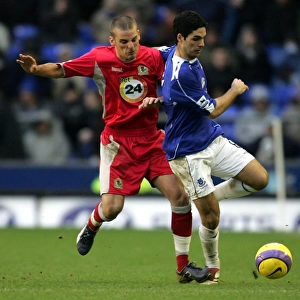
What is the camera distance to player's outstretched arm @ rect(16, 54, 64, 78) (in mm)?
8050

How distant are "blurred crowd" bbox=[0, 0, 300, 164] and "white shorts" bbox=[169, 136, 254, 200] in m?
6.20

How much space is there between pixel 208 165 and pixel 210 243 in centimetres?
70

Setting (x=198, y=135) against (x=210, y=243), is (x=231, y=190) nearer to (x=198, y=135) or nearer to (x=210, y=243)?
(x=210, y=243)

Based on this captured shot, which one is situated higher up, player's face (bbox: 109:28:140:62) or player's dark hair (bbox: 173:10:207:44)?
player's dark hair (bbox: 173:10:207:44)

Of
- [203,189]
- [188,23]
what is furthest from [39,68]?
[203,189]

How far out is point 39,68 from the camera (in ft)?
26.9

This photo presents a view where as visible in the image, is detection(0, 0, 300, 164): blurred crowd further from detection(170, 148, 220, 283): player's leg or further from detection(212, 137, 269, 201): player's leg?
detection(170, 148, 220, 283): player's leg

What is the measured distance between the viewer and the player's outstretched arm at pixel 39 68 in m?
8.05

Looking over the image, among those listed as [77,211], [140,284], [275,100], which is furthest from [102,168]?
[275,100]

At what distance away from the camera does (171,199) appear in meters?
8.30

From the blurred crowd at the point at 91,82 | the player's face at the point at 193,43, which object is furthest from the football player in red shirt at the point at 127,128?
the blurred crowd at the point at 91,82

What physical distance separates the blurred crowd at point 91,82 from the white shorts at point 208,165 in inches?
244

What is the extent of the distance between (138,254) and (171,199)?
2793 millimetres

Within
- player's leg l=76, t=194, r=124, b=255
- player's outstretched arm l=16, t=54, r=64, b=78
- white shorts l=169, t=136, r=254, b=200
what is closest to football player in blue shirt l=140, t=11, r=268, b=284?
white shorts l=169, t=136, r=254, b=200
